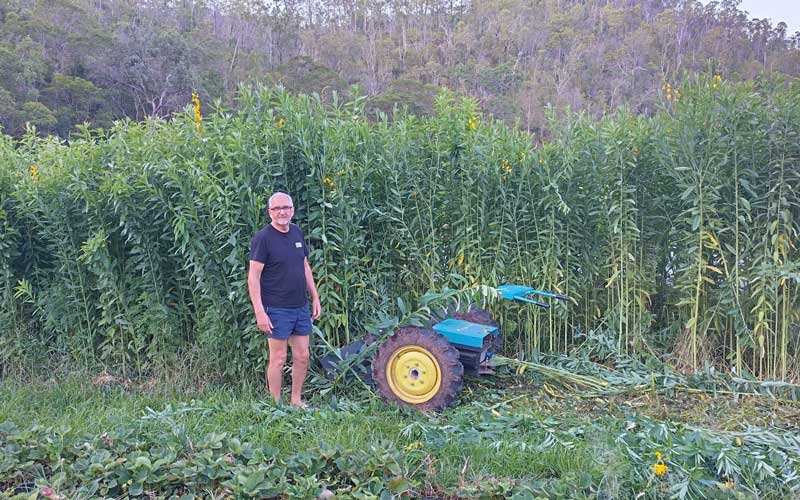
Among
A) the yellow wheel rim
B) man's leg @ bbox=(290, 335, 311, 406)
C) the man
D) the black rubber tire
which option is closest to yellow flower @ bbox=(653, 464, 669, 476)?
the black rubber tire

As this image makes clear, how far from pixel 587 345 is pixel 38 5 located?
44.4m

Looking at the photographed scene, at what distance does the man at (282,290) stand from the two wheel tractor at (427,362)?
0.38m

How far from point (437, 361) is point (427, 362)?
0.29 feet

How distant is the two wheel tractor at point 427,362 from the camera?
→ 4.75 meters

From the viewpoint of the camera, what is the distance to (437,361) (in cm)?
477

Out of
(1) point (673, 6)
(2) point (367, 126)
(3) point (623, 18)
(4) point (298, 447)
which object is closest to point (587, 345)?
(2) point (367, 126)

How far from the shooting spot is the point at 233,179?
16.8 ft

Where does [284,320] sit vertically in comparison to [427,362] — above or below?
above

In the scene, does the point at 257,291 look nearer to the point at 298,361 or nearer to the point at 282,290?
the point at 282,290

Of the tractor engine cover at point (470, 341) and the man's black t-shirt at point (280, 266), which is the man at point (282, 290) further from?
the tractor engine cover at point (470, 341)

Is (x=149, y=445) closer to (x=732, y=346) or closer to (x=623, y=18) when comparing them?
(x=732, y=346)

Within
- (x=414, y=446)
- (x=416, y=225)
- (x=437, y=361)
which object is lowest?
(x=414, y=446)

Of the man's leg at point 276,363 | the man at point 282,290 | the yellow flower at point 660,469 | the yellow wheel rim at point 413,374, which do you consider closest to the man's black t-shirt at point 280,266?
the man at point 282,290

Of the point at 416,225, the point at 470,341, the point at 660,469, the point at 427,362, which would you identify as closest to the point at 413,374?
the point at 427,362
